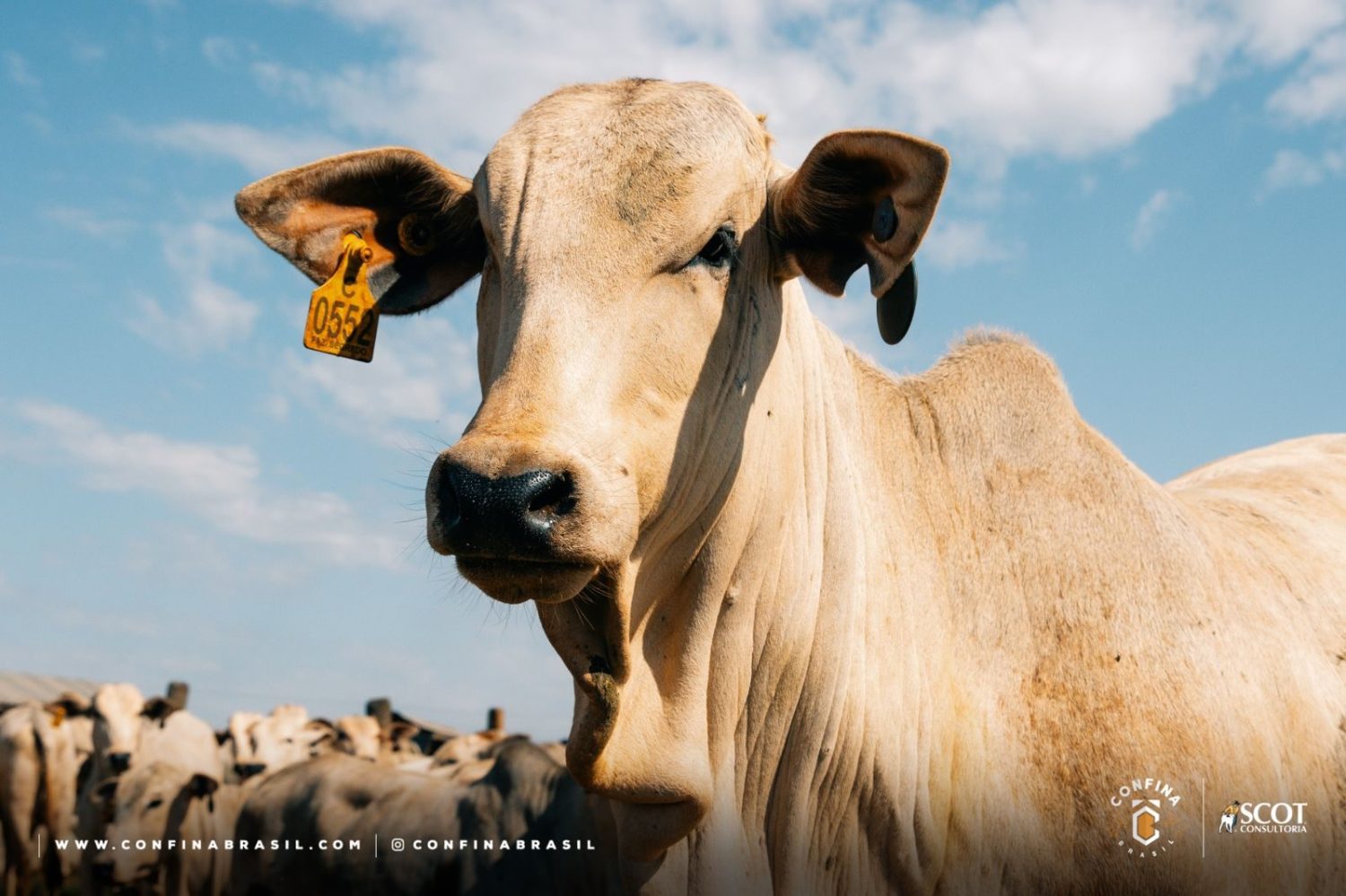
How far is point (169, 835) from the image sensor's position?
12.5m

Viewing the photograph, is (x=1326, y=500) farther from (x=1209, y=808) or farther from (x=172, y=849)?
(x=172, y=849)

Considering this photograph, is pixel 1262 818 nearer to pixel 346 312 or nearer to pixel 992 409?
pixel 992 409

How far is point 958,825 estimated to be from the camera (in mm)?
3479

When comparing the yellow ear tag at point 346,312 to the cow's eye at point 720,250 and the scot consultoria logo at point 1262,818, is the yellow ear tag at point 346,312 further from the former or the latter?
the scot consultoria logo at point 1262,818

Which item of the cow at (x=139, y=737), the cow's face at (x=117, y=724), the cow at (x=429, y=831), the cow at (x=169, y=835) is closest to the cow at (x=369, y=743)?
the cow at (x=139, y=737)

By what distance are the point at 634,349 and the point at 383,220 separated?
142 centimetres

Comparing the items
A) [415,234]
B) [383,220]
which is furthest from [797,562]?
[383,220]

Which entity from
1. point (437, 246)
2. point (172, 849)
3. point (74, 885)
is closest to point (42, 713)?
point (74, 885)

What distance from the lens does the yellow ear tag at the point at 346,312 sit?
159 inches

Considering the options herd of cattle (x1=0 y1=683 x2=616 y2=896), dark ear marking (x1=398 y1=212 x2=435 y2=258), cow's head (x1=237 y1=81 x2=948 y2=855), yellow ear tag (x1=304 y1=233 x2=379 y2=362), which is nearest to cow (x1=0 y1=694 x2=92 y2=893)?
herd of cattle (x1=0 y1=683 x2=616 y2=896)

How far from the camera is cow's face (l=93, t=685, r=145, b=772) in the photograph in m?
15.1

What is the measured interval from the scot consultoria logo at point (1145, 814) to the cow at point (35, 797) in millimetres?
15419

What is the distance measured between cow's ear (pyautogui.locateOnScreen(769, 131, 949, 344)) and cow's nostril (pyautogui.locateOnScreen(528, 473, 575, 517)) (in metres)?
1.11

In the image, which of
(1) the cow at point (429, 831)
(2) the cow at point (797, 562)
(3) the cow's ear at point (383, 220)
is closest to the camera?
(2) the cow at point (797, 562)
